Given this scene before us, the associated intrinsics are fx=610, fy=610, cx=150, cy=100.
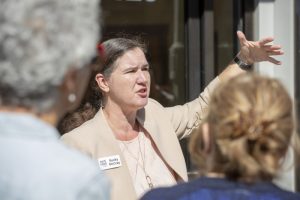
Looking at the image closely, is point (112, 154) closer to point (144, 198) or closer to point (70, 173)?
point (144, 198)

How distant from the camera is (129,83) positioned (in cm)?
279

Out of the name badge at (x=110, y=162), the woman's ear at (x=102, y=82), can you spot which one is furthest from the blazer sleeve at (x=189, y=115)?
the name badge at (x=110, y=162)

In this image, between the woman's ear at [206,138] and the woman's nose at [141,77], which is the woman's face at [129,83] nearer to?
the woman's nose at [141,77]

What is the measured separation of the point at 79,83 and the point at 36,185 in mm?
261

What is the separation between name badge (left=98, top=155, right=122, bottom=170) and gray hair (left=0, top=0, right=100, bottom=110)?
48.9 inches

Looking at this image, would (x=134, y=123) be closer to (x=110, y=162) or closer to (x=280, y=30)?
(x=110, y=162)

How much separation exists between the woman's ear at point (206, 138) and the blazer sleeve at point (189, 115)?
1.41m

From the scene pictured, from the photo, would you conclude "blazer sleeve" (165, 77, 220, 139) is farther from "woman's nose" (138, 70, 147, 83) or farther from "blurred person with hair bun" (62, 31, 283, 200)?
"woman's nose" (138, 70, 147, 83)

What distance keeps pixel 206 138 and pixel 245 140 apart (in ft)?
0.36

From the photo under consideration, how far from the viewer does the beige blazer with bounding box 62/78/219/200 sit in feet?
8.31

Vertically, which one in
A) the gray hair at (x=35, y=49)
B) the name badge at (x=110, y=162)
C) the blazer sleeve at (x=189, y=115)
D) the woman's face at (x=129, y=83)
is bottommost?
the name badge at (x=110, y=162)

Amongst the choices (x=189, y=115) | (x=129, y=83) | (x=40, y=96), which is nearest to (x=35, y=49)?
(x=40, y=96)

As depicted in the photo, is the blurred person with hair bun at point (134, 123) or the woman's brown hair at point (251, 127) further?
the blurred person with hair bun at point (134, 123)

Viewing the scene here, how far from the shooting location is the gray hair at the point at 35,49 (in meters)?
1.27
